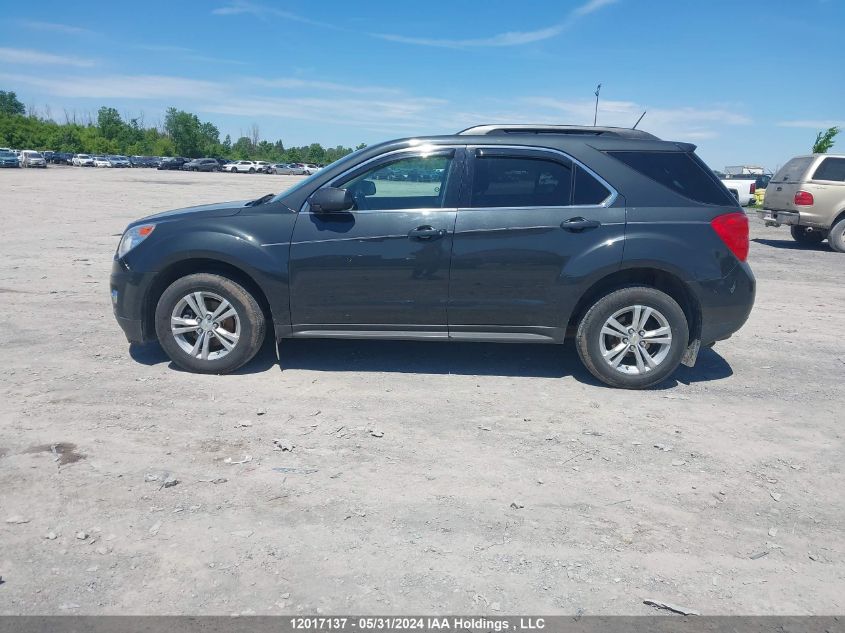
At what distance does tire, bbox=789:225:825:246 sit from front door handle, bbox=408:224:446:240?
13528 millimetres

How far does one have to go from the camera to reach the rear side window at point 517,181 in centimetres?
530

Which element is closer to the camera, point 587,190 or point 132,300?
point 587,190

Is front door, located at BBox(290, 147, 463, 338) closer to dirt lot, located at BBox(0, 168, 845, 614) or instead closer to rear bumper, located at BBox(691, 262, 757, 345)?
dirt lot, located at BBox(0, 168, 845, 614)

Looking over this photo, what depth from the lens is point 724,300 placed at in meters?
5.26

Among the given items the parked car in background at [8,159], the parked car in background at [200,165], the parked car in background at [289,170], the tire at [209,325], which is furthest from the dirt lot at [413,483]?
the parked car in background at [289,170]

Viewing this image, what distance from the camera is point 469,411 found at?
4855 millimetres

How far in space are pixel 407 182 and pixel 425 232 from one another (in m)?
0.51

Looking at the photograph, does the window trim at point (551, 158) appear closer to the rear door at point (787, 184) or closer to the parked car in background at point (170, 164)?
the rear door at point (787, 184)

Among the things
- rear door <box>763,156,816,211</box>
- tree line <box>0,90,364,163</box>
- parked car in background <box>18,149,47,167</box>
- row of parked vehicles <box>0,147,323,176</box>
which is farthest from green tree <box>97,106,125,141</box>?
rear door <box>763,156,816,211</box>

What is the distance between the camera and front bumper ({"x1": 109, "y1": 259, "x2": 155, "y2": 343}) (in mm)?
5430

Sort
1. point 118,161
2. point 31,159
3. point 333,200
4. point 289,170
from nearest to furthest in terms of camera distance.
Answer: point 333,200, point 31,159, point 118,161, point 289,170

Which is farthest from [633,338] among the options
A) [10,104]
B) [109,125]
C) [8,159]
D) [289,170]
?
[10,104]

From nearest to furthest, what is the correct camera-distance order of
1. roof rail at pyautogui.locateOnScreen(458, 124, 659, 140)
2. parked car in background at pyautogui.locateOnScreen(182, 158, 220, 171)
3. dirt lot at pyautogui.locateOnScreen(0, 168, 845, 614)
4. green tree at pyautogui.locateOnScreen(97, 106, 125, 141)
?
dirt lot at pyautogui.locateOnScreen(0, 168, 845, 614)
roof rail at pyautogui.locateOnScreen(458, 124, 659, 140)
parked car in background at pyautogui.locateOnScreen(182, 158, 220, 171)
green tree at pyautogui.locateOnScreen(97, 106, 125, 141)

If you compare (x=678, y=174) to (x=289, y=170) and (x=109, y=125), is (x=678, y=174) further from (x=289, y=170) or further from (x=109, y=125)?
(x=109, y=125)
